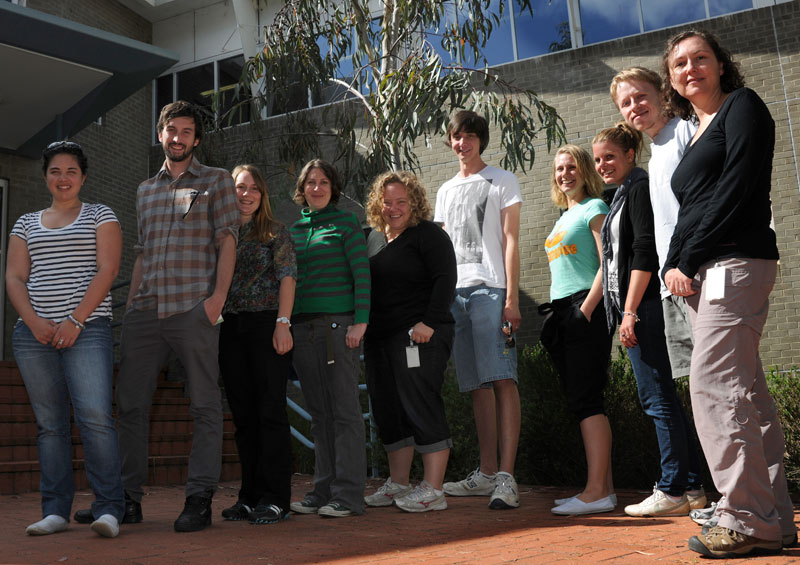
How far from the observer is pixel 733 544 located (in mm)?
2717

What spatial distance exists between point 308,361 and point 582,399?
151 cm

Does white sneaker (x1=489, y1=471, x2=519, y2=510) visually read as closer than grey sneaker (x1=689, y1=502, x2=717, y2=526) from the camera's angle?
No

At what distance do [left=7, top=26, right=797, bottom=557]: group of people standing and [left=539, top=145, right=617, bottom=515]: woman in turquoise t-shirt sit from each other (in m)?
0.01

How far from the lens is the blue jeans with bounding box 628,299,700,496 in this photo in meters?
3.79

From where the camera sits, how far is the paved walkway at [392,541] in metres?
3.01

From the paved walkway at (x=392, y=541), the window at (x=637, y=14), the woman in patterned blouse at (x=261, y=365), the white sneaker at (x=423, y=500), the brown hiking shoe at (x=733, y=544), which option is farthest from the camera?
the window at (x=637, y=14)

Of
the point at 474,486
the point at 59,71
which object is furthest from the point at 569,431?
the point at 59,71

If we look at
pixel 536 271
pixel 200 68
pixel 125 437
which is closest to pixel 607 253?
pixel 125 437

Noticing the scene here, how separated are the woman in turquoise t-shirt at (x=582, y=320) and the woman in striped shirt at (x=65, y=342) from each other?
7.66 feet

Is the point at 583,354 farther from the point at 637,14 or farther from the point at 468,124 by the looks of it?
the point at 637,14

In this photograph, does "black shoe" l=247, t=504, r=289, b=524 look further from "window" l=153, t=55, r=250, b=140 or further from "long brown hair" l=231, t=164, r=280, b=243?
"window" l=153, t=55, r=250, b=140

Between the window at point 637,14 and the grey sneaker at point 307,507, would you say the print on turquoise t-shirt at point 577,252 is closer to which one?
the grey sneaker at point 307,507

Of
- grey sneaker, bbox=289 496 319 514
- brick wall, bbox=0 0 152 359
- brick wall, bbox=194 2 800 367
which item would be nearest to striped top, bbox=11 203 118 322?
grey sneaker, bbox=289 496 319 514

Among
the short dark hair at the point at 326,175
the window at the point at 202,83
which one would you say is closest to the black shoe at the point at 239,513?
the short dark hair at the point at 326,175
